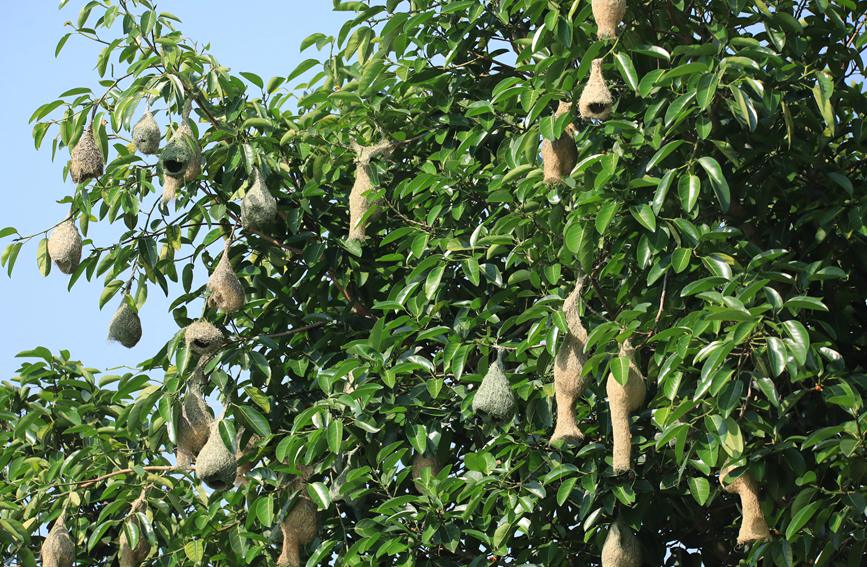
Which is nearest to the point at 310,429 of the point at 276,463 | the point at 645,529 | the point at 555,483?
the point at 276,463

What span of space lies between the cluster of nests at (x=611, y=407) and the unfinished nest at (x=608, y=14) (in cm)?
96

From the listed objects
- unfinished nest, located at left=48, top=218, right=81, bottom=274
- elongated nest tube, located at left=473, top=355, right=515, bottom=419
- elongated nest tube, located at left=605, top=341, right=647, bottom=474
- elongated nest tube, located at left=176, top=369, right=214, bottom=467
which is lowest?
elongated nest tube, located at left=605, top=341, right=647, bottom=474

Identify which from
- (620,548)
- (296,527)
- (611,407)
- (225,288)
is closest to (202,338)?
(225,288)

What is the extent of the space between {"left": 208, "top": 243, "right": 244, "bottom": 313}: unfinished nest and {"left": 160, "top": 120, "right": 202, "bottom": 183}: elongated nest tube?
0.39 meters

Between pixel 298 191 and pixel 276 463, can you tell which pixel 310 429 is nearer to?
pixel 276 463

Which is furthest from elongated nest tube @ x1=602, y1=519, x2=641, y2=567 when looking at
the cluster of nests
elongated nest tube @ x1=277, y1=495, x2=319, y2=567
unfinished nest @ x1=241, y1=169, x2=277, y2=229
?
unfinished nest @ x1=241, y1=169, x2=277, y2=229

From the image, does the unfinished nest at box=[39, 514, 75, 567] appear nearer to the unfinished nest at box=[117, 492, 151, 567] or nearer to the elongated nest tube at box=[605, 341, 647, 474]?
the unfinished nest at box=[117, 492, 151, 567]

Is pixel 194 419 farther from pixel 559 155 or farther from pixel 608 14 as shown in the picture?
pixel 608 14

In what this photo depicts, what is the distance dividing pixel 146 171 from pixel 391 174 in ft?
3.75

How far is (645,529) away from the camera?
577 cm

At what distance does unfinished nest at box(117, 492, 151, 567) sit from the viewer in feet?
19.3

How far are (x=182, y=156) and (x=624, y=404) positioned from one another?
2138 millimetres

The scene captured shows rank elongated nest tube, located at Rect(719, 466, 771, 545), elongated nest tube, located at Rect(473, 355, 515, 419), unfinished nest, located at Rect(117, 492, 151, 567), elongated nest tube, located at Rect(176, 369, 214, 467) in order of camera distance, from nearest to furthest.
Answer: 1. elongated nest tube, located at Rect(719, 466, 771, 545)
2. elongated nest tube, located at Rect(473, 355, 515, 419)
3. elongated nest tube, located at Rect(176, 369, 214, 467)
4. unfinished nest, located at Rect(117, 492, 151, 567)

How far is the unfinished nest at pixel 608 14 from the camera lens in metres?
4.97
